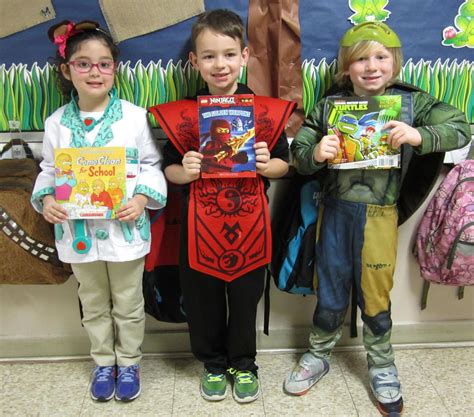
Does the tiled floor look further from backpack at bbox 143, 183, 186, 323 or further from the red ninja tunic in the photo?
the red ninja tunic

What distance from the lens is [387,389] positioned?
173 centimetres

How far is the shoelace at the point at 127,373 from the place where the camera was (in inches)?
70.1

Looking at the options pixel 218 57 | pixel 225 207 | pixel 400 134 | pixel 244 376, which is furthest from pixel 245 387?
pixel 218 57

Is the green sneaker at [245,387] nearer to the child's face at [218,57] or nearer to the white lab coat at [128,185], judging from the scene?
the white lab coat at [128,185]

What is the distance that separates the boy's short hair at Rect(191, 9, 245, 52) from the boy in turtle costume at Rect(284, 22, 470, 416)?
331 millimetres

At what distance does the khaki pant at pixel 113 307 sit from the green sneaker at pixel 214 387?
0.85 feet

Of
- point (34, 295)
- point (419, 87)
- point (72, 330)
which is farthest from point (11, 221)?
point (419, 87)

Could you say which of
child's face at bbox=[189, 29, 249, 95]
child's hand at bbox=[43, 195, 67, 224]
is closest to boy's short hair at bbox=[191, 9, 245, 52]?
child's face at bbox=[189, 29, 249, 95]

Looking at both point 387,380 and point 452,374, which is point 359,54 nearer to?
point 387,380

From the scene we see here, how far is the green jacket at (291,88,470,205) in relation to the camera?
1.51 metres

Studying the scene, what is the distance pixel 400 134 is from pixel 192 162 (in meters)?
0.60

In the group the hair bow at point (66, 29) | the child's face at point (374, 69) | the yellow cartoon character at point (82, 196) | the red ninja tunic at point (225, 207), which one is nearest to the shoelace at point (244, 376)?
the red ninja tunic at point (225, 207)

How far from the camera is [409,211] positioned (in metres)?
1.75

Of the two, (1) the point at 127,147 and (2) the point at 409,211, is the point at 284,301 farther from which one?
(1) the point at 127,147
